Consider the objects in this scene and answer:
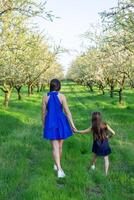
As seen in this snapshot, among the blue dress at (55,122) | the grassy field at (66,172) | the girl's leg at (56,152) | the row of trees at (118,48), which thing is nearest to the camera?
the grassy field at (66,172)

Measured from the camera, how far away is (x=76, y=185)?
9102 mm

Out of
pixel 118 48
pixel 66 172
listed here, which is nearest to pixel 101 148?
pixel 66 172

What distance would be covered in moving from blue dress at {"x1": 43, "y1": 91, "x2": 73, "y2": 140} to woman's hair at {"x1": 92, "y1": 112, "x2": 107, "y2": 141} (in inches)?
27.2

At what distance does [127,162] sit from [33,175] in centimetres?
359

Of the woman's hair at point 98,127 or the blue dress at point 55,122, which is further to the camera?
the woman's hair at point 98,127

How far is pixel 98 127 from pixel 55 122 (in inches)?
44.1

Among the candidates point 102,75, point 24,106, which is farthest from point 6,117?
point 102,75

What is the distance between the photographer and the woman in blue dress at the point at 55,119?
10.2 meters

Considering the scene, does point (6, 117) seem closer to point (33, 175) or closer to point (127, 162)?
point (127, 162)

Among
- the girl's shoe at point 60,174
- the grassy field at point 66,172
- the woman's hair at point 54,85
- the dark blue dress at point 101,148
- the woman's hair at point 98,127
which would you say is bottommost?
the grassy field at point 66,172

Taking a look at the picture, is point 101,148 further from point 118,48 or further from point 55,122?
point 118,48

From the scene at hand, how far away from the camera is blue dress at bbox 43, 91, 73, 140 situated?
1022cm

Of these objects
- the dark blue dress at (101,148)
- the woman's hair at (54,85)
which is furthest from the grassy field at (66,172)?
the woman's hair at (54,85)

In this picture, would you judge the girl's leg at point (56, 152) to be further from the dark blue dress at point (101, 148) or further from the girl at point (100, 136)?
the dark blue dress at point (101, 148)
